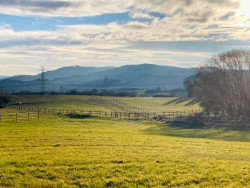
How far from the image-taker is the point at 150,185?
34.6 ft

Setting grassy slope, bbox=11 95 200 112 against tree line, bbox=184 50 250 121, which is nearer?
tree line, bbox=184 50 250 121

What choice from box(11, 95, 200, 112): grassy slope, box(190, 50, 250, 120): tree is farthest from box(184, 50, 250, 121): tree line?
box(11, 95, 200, 112): grassy slope

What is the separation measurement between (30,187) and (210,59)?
53.7 meters

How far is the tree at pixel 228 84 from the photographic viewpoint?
52.3m

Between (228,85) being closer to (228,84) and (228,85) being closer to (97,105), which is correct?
(228,84)

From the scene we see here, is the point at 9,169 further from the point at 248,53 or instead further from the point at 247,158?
the point at 248,53

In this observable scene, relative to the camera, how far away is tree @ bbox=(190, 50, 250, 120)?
172 ft

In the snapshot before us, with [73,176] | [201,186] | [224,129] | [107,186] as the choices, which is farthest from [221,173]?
[224,129]

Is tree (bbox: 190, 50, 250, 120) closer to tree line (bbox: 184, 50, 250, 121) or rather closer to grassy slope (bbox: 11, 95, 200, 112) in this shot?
tree line (bbox: 184, 50, 250, 121)

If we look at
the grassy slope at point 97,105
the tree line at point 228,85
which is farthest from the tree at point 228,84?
the grassy slope at point 97,105

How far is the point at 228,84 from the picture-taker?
54.1m

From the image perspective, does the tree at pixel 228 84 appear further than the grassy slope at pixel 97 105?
No

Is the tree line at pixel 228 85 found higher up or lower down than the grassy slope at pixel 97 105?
higher up

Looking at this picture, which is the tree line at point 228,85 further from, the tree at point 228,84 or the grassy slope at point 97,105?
the grassy slope at point 97,105
